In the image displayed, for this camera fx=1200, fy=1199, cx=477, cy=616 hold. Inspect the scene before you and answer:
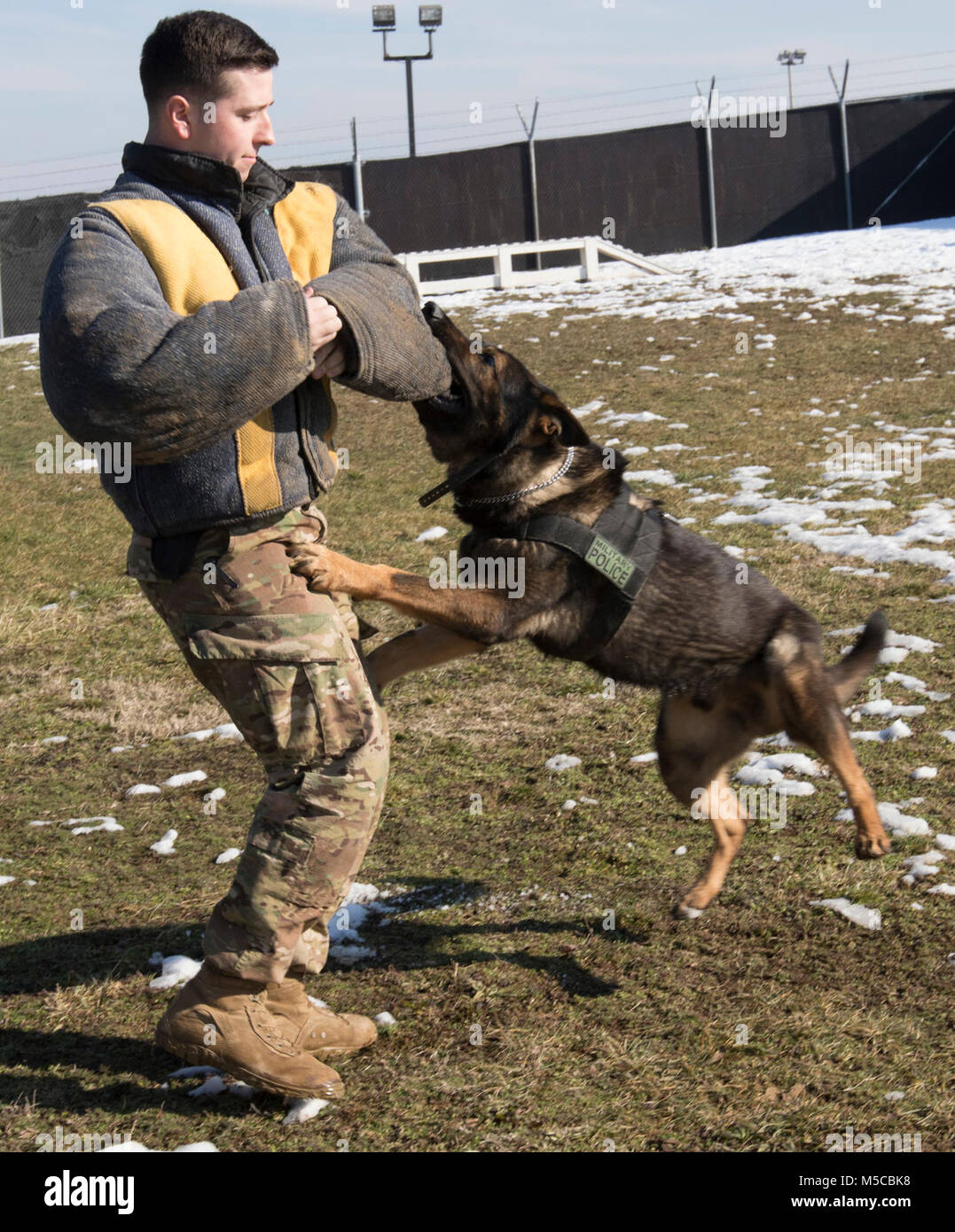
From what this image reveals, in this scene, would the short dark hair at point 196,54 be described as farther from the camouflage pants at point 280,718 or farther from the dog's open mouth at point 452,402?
Answer: the dog's open mouth at point 452,402

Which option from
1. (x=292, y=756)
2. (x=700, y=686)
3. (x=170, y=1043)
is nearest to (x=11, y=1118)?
(x=170, y=1043)

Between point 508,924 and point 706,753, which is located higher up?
point 706,753

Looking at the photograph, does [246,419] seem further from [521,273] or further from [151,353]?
[521,273]

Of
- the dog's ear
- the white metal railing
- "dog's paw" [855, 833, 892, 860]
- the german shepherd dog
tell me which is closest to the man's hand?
the german shepherd dog

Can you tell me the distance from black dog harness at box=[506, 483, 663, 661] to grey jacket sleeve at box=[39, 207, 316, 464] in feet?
4.32

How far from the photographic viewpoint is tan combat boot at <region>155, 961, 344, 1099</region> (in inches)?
112

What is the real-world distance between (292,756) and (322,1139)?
0.91 m

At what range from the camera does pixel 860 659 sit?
13.1 feet

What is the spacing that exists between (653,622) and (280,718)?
1.42 metres

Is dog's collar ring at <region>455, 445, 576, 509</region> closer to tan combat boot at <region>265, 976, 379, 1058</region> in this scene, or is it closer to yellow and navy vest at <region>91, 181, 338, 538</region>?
yellow and navy vest at <region>91, 181, 338, 538</region>

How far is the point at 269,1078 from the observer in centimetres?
286

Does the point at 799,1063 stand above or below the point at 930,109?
below

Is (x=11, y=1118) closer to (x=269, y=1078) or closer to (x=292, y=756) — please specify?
(x=269, y=1078)

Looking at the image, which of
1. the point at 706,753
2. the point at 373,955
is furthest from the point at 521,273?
the point at 373,955
